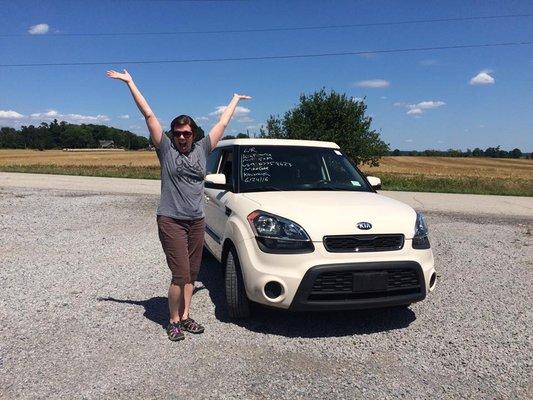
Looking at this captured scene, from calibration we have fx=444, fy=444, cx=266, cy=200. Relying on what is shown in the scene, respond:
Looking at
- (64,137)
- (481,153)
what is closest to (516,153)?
(481,153)

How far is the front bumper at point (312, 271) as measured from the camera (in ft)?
11.2

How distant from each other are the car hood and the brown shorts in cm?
61

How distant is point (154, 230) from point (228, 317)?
488 centimetres

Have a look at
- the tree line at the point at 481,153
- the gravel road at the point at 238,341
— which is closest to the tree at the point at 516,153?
the tree line at the point at 481,153

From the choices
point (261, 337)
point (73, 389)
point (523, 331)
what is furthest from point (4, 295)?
point (523, 331)

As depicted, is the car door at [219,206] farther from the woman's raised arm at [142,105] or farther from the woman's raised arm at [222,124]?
the woman's raised arm at [142,105]

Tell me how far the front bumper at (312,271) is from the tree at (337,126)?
2663cm

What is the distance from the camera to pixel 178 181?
11.6ft

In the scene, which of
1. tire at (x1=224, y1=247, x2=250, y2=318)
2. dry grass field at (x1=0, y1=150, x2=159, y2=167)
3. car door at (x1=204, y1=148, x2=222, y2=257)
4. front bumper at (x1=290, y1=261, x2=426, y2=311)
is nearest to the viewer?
front bumper at (x1=290, y1=261, x2=426, y2=311)

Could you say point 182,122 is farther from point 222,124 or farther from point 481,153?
point 481,153

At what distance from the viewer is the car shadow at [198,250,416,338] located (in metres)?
3.86

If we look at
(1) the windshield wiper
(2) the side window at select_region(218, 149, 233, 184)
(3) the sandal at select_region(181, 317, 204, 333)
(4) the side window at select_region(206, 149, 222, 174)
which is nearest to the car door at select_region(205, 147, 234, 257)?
(2) the side window at select_region(218, 149, 233, 184)

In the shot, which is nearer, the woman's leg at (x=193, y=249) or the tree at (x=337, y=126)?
the woman's leg at (x=193, y=249)

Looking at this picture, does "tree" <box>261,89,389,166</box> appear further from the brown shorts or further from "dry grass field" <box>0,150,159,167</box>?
the brown shorts
